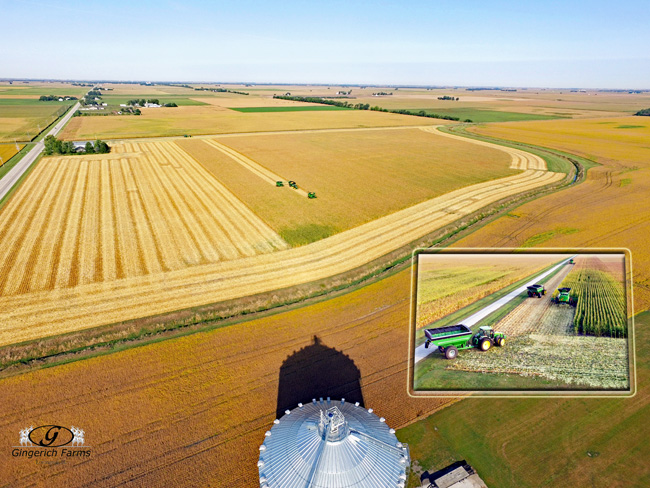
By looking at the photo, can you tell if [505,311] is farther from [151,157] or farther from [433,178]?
[151,157]

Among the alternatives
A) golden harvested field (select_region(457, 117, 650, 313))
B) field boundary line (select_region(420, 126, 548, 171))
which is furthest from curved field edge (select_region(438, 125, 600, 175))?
golden harvested field (select_region(457, 117, 650, 313))

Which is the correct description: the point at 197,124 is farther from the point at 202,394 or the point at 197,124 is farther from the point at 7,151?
the point at 202,394

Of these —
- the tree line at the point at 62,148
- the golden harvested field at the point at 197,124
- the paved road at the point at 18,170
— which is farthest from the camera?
the golden harvested field at the point at 197,124

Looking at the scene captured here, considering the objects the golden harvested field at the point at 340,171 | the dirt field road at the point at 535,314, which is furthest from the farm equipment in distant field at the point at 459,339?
the golden harvested field at the point at 340,171

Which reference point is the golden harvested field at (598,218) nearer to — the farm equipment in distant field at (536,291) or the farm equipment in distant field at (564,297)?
the farm equipment in distant field at (564,297)

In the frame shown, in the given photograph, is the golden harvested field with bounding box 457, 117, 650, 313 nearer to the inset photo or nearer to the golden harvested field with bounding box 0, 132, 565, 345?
the golden harvested field with bounding box 0, 132, 565, 345

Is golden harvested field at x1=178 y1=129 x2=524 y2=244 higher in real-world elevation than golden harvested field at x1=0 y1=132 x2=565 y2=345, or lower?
higher
